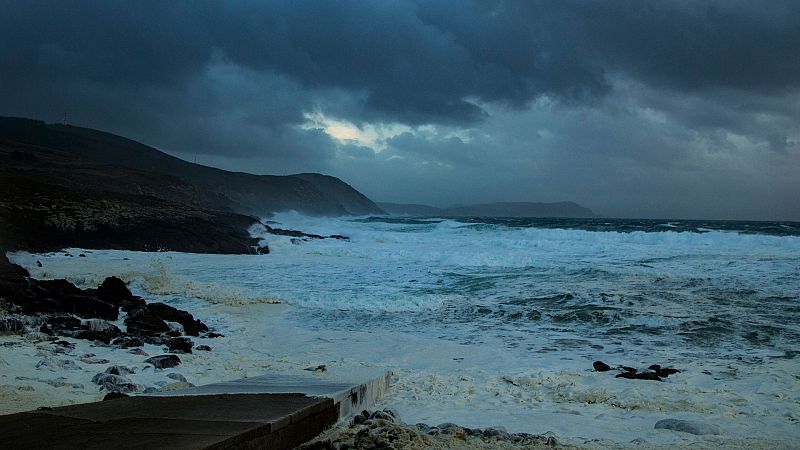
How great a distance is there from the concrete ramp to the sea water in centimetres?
116

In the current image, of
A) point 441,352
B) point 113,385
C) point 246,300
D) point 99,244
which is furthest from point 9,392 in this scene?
point 99,244

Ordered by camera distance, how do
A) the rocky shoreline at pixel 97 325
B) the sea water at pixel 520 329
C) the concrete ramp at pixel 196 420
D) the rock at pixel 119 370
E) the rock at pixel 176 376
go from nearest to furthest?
1. the concrete ramp at pixel 196 420
2. the sea water at pixel 520 329
3. the rock at pixel 119 370
4. the rock at pixel 176 376
5. the rocky shoreline at pixel 97 325

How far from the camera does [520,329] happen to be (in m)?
9.27

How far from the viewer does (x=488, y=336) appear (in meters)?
8.72

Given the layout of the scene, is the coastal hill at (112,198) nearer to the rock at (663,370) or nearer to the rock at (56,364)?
the rock at (56,364)

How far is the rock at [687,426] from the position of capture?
4.26 m

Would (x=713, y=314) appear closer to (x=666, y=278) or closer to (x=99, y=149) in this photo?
(x=666, y=278)

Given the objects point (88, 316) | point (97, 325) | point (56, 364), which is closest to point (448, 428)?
point (56, 364)

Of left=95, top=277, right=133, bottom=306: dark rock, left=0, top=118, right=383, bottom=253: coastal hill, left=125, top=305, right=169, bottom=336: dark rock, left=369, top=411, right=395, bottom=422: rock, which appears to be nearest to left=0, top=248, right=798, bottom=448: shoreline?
left=369, top=411, right=395, bottom=422: rock

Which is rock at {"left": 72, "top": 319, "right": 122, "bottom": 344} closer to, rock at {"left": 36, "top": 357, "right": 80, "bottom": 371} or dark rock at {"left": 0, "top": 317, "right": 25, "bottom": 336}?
dark rock at {"left": 0, "top": 317, "right": 25, "bottom": 336}

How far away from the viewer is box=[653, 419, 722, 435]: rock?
14.0 feet

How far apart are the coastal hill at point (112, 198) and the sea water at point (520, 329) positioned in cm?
296

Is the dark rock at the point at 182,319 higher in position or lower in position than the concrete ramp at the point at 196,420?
lower

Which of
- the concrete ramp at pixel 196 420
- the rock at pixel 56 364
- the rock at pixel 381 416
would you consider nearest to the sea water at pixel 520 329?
the rock at pixel 381 416
